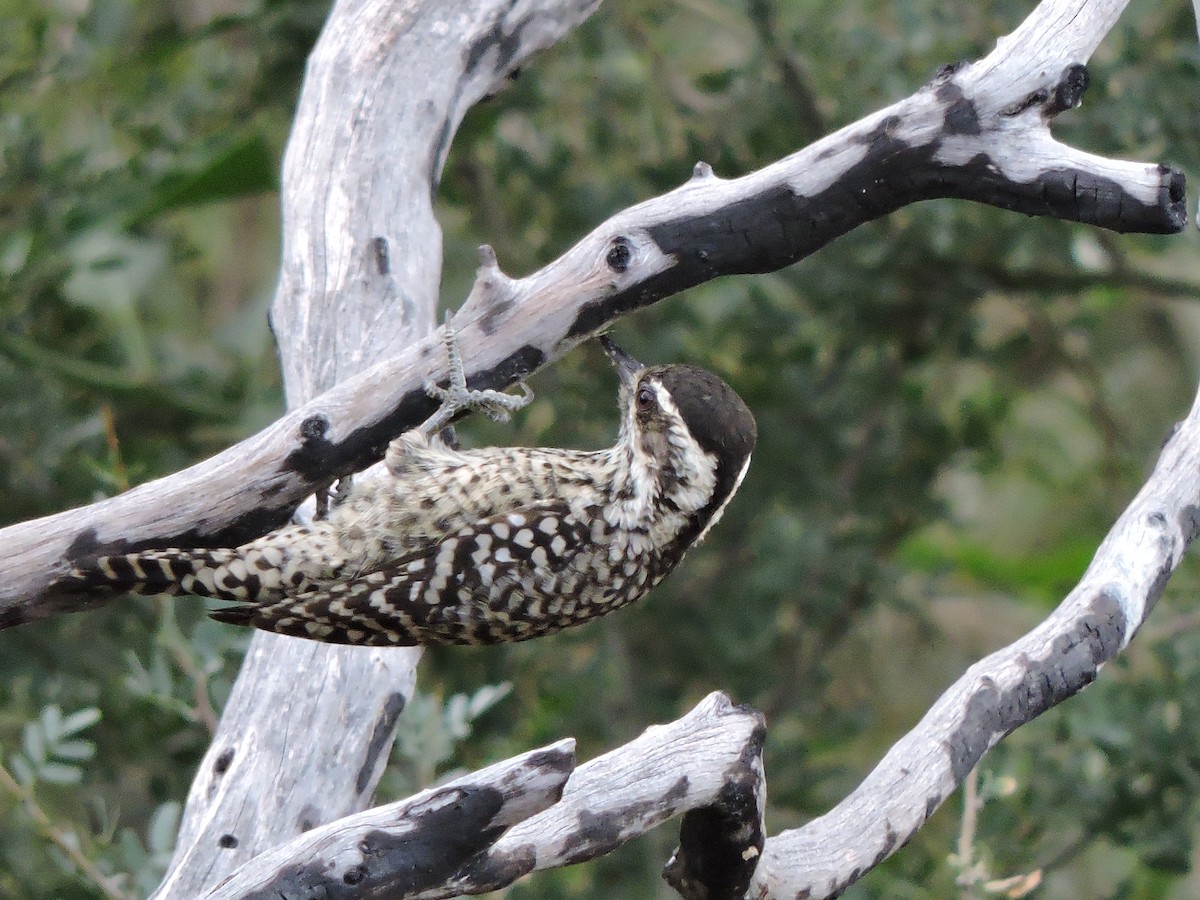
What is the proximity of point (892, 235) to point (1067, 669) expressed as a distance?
254 cm

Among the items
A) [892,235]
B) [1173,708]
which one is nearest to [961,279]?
[892,235]

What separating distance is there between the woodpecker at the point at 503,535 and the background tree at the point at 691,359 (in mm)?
829

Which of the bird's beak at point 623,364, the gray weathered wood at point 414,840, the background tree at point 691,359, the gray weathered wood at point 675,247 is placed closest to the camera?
the gray weathered wood at point 414,840

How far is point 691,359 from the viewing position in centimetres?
495

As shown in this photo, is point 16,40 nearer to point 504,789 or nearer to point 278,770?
point 278,770

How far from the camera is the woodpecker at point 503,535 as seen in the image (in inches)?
107

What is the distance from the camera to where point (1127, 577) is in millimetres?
2592

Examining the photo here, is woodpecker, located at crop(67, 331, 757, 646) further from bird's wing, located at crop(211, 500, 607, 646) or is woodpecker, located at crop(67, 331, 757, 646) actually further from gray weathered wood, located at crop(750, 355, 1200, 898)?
gray weathered wood, located at crop(750, 355, 1200, 898)

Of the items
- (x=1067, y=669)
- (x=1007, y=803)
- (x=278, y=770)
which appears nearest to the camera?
(x=1067, y=669)

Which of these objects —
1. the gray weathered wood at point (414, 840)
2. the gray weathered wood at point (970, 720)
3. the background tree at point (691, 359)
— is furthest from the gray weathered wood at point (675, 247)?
the background tree at point (691, 359)

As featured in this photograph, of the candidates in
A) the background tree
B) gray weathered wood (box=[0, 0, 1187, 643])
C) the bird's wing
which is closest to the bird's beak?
the bird's wing

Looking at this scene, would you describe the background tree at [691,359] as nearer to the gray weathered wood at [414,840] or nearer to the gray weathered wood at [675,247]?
the gray weathered wood at [675,247]

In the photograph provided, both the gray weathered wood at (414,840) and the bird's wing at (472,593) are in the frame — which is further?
the bird's wing at (472,593)

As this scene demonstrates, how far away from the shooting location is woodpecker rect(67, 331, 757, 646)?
2717mm
